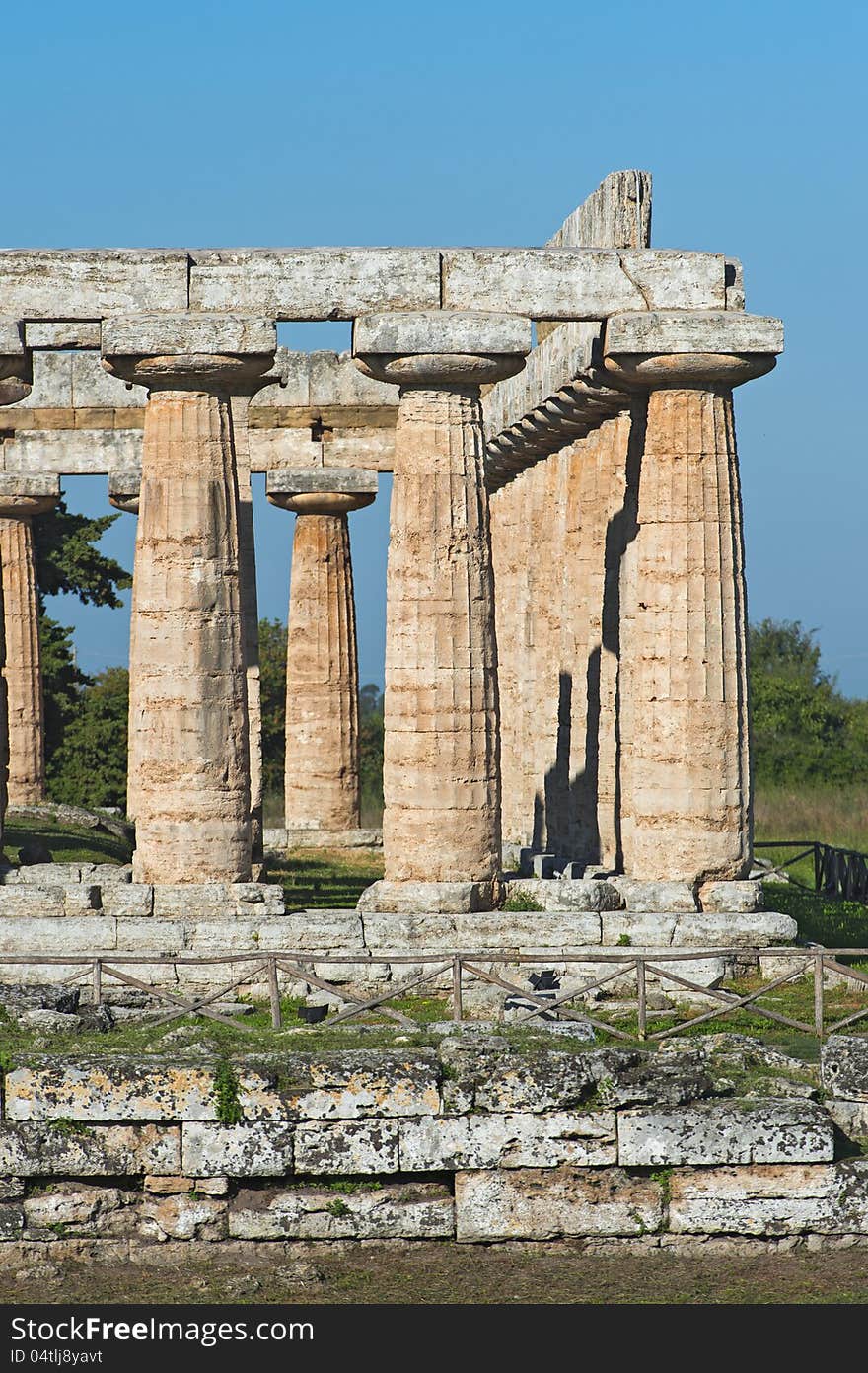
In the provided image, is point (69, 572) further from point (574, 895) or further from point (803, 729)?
point (574, 895)

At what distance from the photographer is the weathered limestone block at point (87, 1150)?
48.5ft

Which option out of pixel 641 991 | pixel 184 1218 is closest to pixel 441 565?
pixel 641 991

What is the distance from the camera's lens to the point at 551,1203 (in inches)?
582

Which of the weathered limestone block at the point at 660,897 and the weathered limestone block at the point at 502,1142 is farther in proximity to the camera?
the weathered limestone block at the point at 660,897

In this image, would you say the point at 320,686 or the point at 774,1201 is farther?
the point at 320,686

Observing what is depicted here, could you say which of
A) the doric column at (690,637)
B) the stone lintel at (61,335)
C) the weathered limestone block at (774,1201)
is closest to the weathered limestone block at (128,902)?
the doric column at (690,637)

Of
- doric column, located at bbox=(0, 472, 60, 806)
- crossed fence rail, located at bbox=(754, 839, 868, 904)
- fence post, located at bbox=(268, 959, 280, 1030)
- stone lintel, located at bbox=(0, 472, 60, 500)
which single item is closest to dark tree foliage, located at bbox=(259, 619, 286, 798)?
doric column, located at bbox=(0, 472, 60, 806)

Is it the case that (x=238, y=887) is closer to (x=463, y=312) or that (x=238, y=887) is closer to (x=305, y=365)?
(x=463, y=312)

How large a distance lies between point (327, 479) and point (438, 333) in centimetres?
1371

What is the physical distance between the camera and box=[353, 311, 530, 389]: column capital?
24.4 m

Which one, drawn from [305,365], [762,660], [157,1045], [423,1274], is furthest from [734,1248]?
[762,660]

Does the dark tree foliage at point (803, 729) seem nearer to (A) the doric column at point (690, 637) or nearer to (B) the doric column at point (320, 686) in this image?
(B) the doric column at point (320, 686)

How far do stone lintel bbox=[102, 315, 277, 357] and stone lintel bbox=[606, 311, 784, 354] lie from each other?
4.24m

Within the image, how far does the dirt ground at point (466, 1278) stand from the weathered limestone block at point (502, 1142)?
0.57 m
